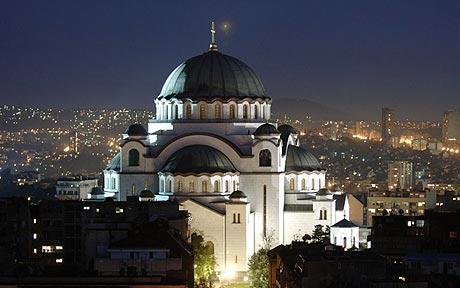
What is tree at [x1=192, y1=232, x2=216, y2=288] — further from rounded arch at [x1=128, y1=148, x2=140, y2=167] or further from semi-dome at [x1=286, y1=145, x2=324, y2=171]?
semi-dome at [x1=286, y1=145, x2=324, y2=171]

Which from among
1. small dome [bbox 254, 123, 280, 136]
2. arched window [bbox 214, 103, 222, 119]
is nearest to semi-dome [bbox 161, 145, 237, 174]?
small dome [bbox 254, 123, 280, 136]

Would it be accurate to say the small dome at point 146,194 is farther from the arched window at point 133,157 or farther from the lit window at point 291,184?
the lit window at point 291,184

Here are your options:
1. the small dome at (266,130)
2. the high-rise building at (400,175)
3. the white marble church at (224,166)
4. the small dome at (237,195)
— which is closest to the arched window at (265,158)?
the white marble church at (224,166)

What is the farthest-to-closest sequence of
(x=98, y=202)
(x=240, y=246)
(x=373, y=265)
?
(x=240, y=246)
(x=98, y=202)
(x=373, y=265)

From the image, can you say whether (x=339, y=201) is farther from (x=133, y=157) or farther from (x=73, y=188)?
(x=73, y=188)

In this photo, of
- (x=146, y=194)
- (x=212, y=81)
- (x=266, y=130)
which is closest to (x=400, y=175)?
(x=212, y=81)

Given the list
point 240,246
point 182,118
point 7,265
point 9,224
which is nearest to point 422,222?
point 240,246

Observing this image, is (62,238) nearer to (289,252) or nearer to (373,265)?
(289,252)
